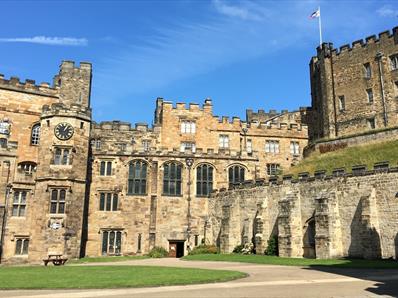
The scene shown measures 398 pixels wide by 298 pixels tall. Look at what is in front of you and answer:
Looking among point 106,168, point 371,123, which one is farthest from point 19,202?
point 371,123

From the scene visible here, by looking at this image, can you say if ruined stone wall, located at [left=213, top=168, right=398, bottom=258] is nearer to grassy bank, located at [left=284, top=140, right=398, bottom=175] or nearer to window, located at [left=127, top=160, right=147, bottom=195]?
grassy bank, located at [left=284, top=140, right=398, bottom=175]

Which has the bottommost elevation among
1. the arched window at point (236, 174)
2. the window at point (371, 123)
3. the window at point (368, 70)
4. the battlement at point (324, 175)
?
the battlement at point (324, 175)

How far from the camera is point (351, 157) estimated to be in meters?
38.2

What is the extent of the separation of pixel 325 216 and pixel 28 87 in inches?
1306

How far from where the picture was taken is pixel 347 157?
3869 cm

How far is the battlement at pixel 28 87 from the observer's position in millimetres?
41844

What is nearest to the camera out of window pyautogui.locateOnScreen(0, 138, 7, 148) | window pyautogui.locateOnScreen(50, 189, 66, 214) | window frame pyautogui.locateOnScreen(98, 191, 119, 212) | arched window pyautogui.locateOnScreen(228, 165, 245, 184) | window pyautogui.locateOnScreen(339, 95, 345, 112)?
window pyautogui.locateOnScreen(50, 189, 66, 214)

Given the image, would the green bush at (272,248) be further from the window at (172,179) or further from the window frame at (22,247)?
the window frame at (22,247)

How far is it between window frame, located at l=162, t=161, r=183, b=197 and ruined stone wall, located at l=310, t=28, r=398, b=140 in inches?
741

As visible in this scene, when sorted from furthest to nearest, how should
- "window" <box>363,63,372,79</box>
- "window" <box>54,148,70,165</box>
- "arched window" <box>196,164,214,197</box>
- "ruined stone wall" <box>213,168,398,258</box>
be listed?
"window" <box>363,63,372,79</box> < "arched window" <box>196,164,214,197</box> < "window" <box>54,148,70,165</box> < "ruined stone wall" <box>213,168,398,258</box>

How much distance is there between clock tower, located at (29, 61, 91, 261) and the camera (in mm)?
33812

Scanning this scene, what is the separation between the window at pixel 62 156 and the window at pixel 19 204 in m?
4.60

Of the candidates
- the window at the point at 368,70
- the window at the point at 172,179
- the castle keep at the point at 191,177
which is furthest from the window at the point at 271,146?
the window at the point at 172,179

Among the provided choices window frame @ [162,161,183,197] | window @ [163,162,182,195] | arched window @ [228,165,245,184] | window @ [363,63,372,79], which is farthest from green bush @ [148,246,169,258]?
window @ [363,63,372,79]
